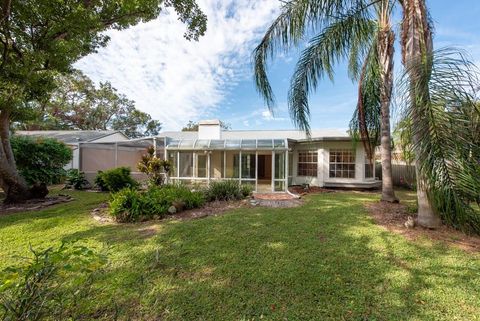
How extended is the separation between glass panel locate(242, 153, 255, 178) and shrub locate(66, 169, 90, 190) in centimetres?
968

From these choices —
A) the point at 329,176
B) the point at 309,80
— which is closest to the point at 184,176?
the point at 329,176

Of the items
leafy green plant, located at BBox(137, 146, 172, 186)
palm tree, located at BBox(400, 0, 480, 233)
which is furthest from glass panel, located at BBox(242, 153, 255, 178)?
palm tree, located at BBox(400, 0, 480, 233)

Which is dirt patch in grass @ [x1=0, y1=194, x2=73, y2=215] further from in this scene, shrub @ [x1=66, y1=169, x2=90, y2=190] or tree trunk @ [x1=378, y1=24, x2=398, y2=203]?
tree trunk @ [x1=378, y1=24, x2=398, y2=203]

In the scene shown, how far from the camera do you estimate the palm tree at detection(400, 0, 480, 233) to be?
3283 mm

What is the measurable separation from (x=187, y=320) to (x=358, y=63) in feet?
30.9

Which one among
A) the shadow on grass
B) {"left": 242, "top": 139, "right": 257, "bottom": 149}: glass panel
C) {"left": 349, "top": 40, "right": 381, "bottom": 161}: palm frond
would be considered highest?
{"left": 349, "top": 40, "right": 381, "bottom": 161}: palm frond

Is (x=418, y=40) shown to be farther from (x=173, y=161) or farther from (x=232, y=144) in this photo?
(x=173, y=161)

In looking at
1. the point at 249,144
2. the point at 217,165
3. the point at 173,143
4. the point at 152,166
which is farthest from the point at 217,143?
the point at 152,166

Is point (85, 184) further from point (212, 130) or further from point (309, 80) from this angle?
point (309, 80)

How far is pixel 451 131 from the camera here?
3.39m

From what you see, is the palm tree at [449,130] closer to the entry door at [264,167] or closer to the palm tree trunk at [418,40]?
the palm tree trunk at [418,40]

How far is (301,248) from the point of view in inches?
182

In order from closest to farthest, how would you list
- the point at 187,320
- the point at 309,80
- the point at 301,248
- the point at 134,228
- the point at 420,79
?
the point at 187,320 < the point at 420,79 < the point at 301,248 < the point at 309,80 < the point at 134,228

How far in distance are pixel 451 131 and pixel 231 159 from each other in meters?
11.5
